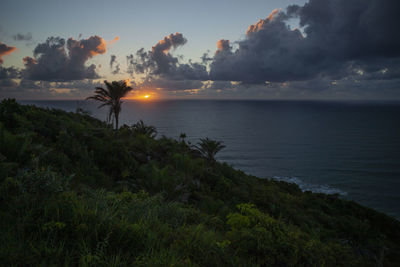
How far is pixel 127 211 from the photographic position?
4.53 m

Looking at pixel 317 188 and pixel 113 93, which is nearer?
pixel 113 93

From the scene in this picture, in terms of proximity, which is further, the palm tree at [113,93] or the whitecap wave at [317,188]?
the whitecap wave at [317,188]

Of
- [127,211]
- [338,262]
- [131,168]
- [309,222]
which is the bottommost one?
[309,222]

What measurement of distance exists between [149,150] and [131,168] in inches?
168

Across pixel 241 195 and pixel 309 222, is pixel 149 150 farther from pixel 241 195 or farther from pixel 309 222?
pixel 309 222

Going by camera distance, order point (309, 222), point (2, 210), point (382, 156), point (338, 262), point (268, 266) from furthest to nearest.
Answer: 1. point (382, 156)
2. point (309, 222)
3. point (338, 262)
4. point (268, 266)
5. point (2, 210)

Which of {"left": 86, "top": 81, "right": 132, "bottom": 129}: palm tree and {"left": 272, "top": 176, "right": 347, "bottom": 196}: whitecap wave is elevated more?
{"left": 86, "top": 81, "right": 132, "bottom": 129}: palm tree

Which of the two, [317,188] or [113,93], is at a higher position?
[113,93]

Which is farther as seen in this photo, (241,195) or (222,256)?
(241,195)

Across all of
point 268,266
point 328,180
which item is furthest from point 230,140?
point 268,266

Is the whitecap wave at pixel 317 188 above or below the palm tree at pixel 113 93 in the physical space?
below

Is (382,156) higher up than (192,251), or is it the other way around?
(192,251)

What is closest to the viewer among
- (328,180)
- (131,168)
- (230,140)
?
(131,168)

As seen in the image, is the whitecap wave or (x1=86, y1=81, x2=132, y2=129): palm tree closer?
(x1=86, y1=81, x2=132, y2=129): palm tree
